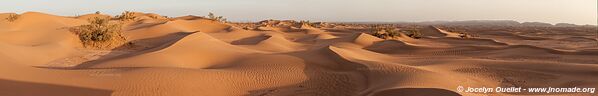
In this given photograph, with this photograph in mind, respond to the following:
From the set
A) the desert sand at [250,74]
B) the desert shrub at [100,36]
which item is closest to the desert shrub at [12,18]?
the desert shrub at [100,36]

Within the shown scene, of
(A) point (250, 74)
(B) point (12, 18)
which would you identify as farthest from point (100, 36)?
(A) point (250, 74)

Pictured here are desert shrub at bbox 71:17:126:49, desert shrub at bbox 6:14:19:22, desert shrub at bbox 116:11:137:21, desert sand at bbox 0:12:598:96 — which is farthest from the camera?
desert shrub at bbox 116:11:137:21

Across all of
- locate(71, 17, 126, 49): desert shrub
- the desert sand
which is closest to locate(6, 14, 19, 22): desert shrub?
locate(71, 17, 126, 49): desert shrub

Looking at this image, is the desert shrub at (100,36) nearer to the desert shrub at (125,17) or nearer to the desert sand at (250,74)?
the desert sand at (250,74)

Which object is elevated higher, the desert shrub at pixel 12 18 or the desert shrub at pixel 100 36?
the desert shrub at pixel 12 18

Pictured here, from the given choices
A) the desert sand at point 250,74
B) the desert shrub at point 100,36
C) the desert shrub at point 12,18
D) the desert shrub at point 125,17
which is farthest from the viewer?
the desert shrub at point 125,17

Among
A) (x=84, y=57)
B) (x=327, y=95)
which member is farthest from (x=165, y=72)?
(x=84, y=57)

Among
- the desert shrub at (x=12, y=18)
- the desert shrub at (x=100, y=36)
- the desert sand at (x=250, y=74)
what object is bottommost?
the desert sand at (x=250, y=74)

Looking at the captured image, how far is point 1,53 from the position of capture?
9273mm

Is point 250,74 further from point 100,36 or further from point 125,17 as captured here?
point 125,17

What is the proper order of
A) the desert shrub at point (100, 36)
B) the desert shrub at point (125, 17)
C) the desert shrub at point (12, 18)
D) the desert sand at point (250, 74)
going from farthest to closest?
the desert shrub at point (125, 17) → the desert shrub at point (12, 18) → the desert shrub at point (100, 36) → the desert sand at point (250, 74)

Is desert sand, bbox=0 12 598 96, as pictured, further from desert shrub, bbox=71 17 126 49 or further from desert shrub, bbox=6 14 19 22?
desert shrub, bbox=6 14 19 22

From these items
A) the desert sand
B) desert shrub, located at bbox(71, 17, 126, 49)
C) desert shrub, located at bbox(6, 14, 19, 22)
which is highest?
desert shrub, located at bbox(6, 14, 19, 22)

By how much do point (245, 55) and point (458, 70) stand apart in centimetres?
468
